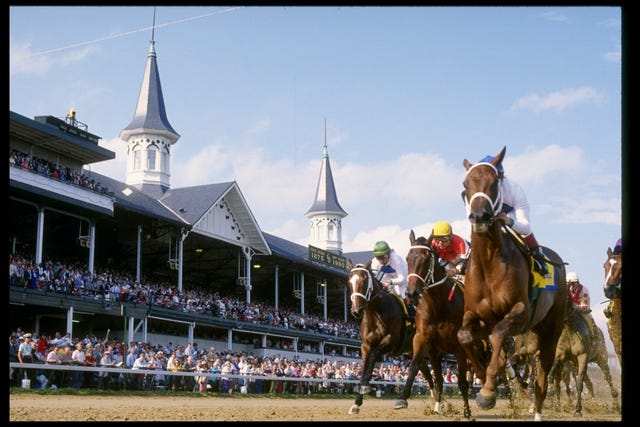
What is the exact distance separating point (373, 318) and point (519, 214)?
440cm

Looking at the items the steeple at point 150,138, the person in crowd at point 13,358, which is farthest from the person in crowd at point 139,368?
the steeple at point 150,138

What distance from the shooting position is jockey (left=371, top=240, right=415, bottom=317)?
45.0 ft

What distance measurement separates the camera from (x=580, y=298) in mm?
16281

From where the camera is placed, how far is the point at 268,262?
48.2 m

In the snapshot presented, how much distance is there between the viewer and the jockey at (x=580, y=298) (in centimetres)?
1617

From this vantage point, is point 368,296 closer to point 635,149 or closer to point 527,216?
point 527,216

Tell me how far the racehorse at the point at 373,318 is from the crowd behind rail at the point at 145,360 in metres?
1.93

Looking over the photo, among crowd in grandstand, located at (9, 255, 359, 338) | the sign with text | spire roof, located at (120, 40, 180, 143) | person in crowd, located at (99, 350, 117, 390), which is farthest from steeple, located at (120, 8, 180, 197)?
person in crowd, located at (99, 350, 117, 390)

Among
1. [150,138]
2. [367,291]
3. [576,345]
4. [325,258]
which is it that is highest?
[150,138]

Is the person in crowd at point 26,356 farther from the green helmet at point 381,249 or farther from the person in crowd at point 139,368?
the green helmet at point 381,249

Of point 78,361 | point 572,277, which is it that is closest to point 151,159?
point 78,361

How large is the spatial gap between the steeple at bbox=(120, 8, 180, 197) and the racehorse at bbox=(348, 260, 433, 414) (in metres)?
38.9

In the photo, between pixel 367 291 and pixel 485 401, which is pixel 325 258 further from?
pixel 485 401

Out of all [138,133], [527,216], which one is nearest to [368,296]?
[527,216]
